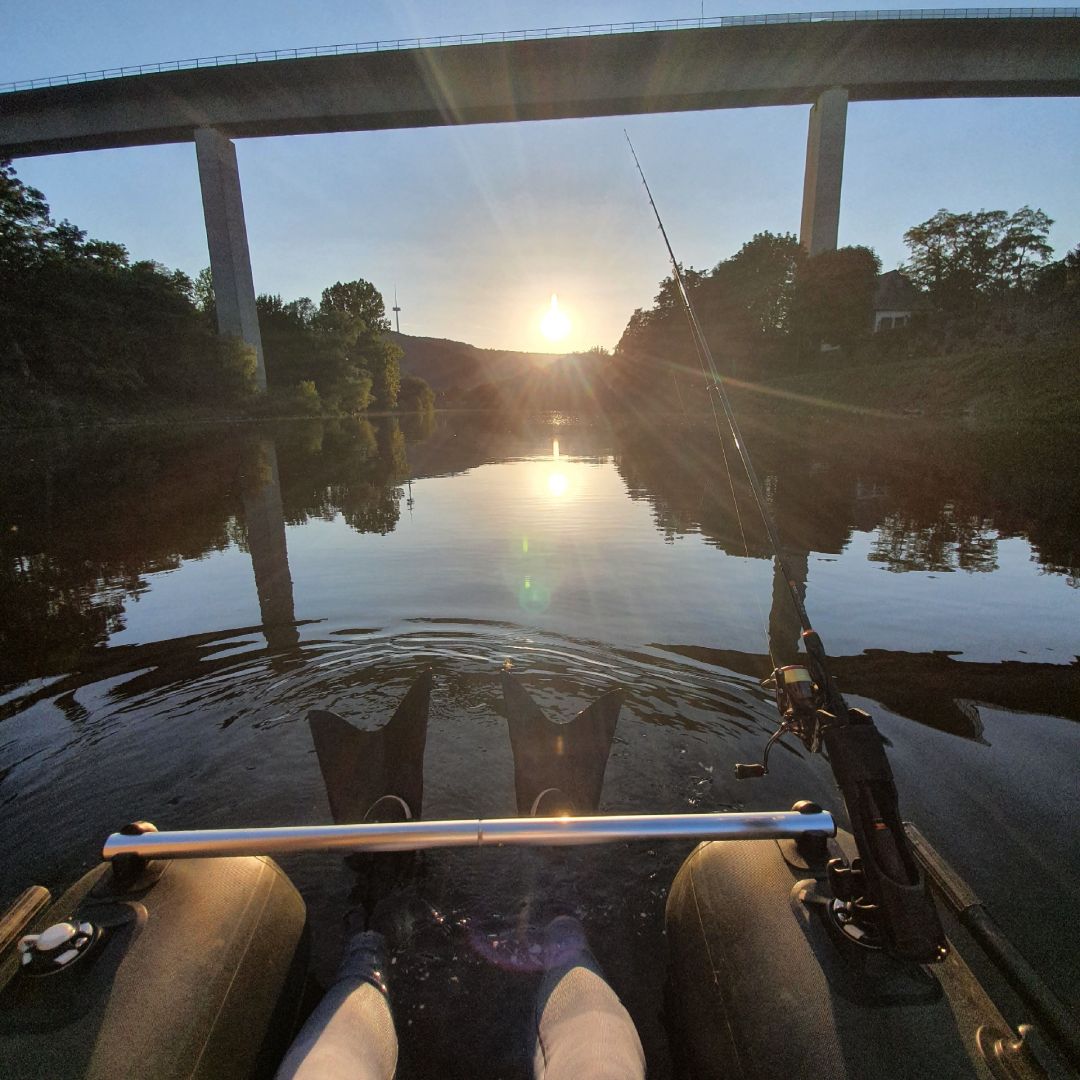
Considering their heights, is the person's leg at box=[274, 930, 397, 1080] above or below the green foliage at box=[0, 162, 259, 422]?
below

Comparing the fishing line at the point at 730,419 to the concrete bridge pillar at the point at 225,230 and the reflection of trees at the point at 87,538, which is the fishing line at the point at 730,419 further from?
the concrete bridge pillar at the point at 225,230

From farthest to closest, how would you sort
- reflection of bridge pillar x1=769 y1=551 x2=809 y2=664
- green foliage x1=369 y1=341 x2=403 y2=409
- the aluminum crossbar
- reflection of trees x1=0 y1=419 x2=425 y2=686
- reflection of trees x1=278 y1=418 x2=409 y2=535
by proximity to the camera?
green foliage x1=369 y1=341 x2=403 y2=409
reflection of trees x1=278 y1=418 x2=409 y2=535
reflection of trees x1=0 y1=419 x2=425 y2=686
reflection of bridge pillar x1=769 y1=551 x2=809 y2=664
the aluminum crossbar

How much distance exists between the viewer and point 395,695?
504cm

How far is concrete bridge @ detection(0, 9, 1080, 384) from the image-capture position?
36531 millimetres

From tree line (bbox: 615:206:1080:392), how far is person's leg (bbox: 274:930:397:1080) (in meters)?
37.4

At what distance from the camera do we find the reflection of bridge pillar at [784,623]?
5.66 metres

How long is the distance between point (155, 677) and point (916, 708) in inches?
264

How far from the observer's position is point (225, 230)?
43219 millimetres

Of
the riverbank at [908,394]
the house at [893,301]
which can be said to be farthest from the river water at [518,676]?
the house at [893,301]

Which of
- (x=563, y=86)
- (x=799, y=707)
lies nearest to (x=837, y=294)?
(x=563, y=86)

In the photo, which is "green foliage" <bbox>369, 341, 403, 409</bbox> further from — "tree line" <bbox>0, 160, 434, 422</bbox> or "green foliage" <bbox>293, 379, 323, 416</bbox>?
"green foliage" <bbox>293, 379, 323, 416</bbox>

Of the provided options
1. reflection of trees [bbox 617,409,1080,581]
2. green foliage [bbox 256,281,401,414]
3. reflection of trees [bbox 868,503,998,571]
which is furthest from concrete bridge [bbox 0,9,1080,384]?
reflection of trees [bbox 868,503,998,571]

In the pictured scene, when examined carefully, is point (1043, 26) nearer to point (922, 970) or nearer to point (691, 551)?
point (691, 551)

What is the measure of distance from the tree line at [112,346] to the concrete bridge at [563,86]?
272 inches
